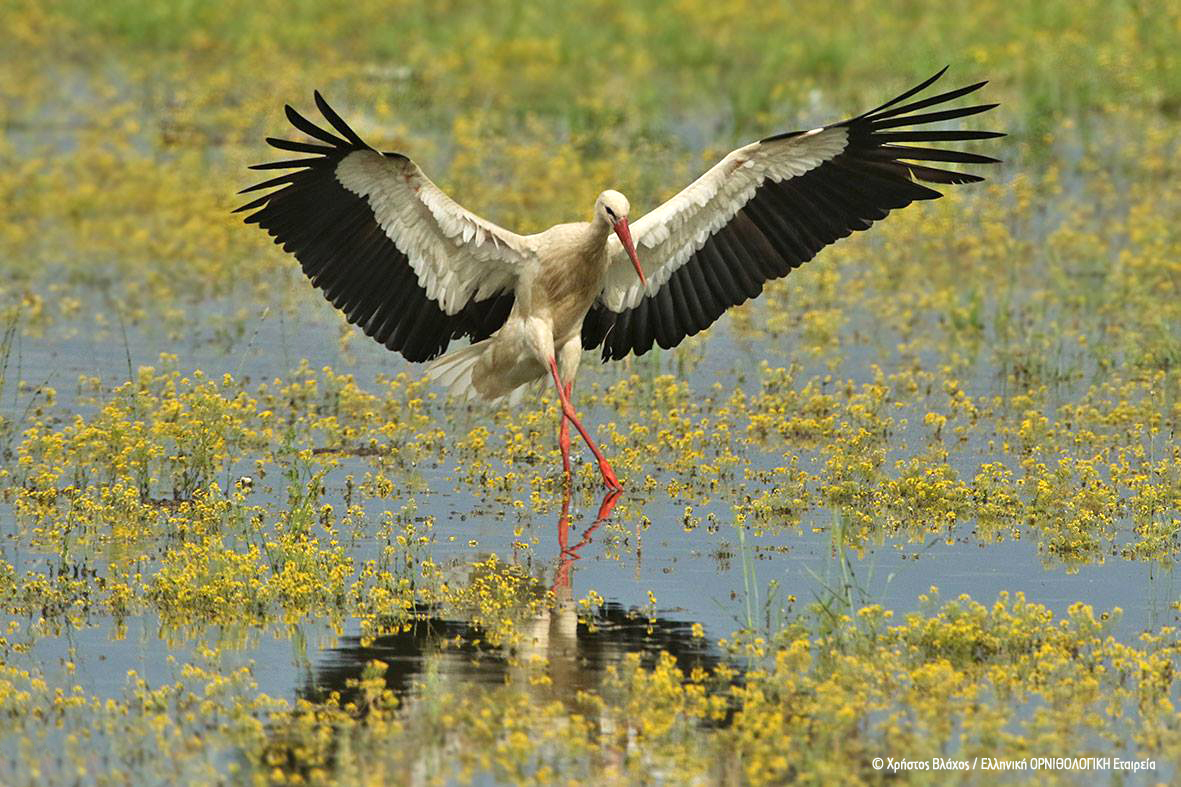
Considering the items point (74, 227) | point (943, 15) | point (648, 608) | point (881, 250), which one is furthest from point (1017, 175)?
point (648, 608)

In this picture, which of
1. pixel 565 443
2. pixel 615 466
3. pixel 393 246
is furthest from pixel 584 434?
pixel 393 246

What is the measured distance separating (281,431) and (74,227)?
554 cm

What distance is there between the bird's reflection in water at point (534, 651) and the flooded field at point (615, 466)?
21mm

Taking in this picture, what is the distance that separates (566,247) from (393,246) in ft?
2.63

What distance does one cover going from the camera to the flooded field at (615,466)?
653 centimetres

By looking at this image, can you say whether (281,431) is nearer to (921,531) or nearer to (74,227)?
(921,531)

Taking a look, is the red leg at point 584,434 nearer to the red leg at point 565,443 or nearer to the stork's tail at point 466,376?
the red leg at point 565,443

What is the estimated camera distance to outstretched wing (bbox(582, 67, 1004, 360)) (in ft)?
33.2

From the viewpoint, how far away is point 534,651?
24.1ft

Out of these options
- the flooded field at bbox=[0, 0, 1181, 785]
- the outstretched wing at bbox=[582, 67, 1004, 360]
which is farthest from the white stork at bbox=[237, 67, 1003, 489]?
the flooded field at bbox=[0, 0, 1181, 785]

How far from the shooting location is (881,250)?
15188 millimetres

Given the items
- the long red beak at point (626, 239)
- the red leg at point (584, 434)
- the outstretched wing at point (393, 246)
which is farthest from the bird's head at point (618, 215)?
the red leg at point (584, 434)

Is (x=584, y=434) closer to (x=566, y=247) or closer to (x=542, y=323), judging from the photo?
(x=542, y=323)

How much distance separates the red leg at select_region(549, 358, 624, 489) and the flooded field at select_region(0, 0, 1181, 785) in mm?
149
